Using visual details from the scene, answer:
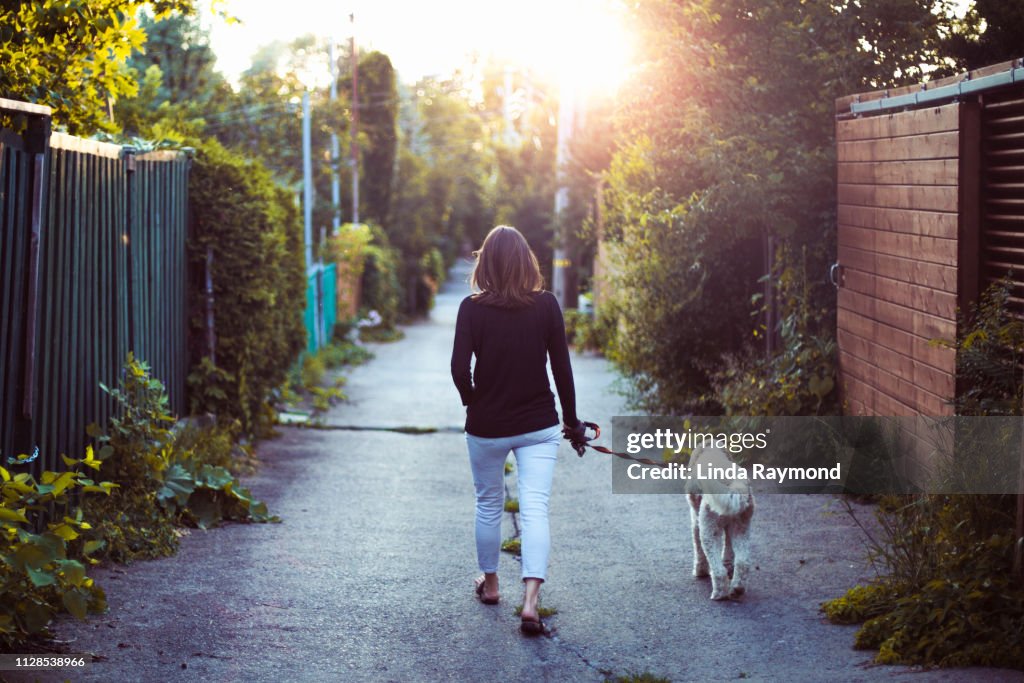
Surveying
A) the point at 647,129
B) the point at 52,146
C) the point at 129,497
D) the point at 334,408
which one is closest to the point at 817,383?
the point at 647,129

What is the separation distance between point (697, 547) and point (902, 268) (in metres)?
2.47

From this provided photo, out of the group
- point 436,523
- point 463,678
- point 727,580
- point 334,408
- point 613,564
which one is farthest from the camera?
point 334,408

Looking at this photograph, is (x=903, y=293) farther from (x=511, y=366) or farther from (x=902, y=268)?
(x=511, y=366)

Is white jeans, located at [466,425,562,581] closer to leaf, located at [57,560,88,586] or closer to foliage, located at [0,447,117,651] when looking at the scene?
foliage, located at [0,447,117,651]

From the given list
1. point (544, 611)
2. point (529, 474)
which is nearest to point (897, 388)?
point (544, 611)

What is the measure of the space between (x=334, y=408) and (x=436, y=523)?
6.45 metres

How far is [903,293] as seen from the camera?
25.4 feet

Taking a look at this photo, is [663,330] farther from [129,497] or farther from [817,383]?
[129,497]

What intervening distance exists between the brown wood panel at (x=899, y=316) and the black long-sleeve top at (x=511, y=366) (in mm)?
2584

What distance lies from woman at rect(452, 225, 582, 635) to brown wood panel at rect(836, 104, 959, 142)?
2.85 meters

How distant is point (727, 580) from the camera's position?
6145 millimetres

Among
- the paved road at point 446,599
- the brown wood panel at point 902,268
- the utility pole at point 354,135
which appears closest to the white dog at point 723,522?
the paved road at point 446,599

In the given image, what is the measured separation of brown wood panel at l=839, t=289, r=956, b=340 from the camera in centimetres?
711

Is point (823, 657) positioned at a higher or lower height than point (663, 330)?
lower
